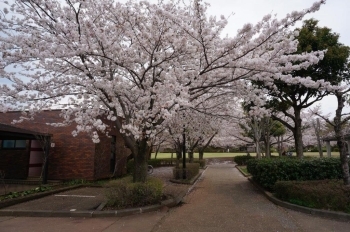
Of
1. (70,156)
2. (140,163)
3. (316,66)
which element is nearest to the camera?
(140,163)

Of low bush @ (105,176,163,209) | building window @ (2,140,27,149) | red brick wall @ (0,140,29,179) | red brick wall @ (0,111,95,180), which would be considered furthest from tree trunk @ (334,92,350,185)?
building window @ (2,140,27,149)

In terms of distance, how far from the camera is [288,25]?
5.65 metres

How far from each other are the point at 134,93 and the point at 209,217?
4.12m

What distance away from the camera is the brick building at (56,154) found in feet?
42.3

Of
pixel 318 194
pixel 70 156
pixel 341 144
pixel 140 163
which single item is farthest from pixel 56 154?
pixel 341 144

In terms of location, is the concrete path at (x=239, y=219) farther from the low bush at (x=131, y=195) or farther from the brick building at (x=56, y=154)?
the brick building at (x=56, y=154)

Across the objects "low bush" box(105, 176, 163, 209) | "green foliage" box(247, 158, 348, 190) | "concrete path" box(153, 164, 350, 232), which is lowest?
"concrete path" box(153, 164, 350, 232)

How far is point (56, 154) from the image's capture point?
520 inches

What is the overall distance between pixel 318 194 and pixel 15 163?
14.2m

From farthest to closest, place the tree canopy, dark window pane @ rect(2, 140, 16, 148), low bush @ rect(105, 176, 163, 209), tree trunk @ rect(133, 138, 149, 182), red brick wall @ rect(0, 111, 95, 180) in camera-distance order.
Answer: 1. dark window pane @ rect(2, 140, 16, 148)
2. red brick wall @ rect(0, 111, 95, 180)
3. the tree canopy
4. tree trunk @ rect(133, 138, 149, 182)
5. low bush @ rect(105, 176, 163, 209)

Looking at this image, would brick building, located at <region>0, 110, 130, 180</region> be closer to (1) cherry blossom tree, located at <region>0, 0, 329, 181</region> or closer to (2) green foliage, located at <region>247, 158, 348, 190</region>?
(1) cherry blossom tree, located at <region>0, 0, 329, 181</region>

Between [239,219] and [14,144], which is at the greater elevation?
[14,144]

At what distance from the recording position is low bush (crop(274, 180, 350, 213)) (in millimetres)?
6180

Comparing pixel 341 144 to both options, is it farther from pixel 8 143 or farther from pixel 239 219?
pixel 8 143
